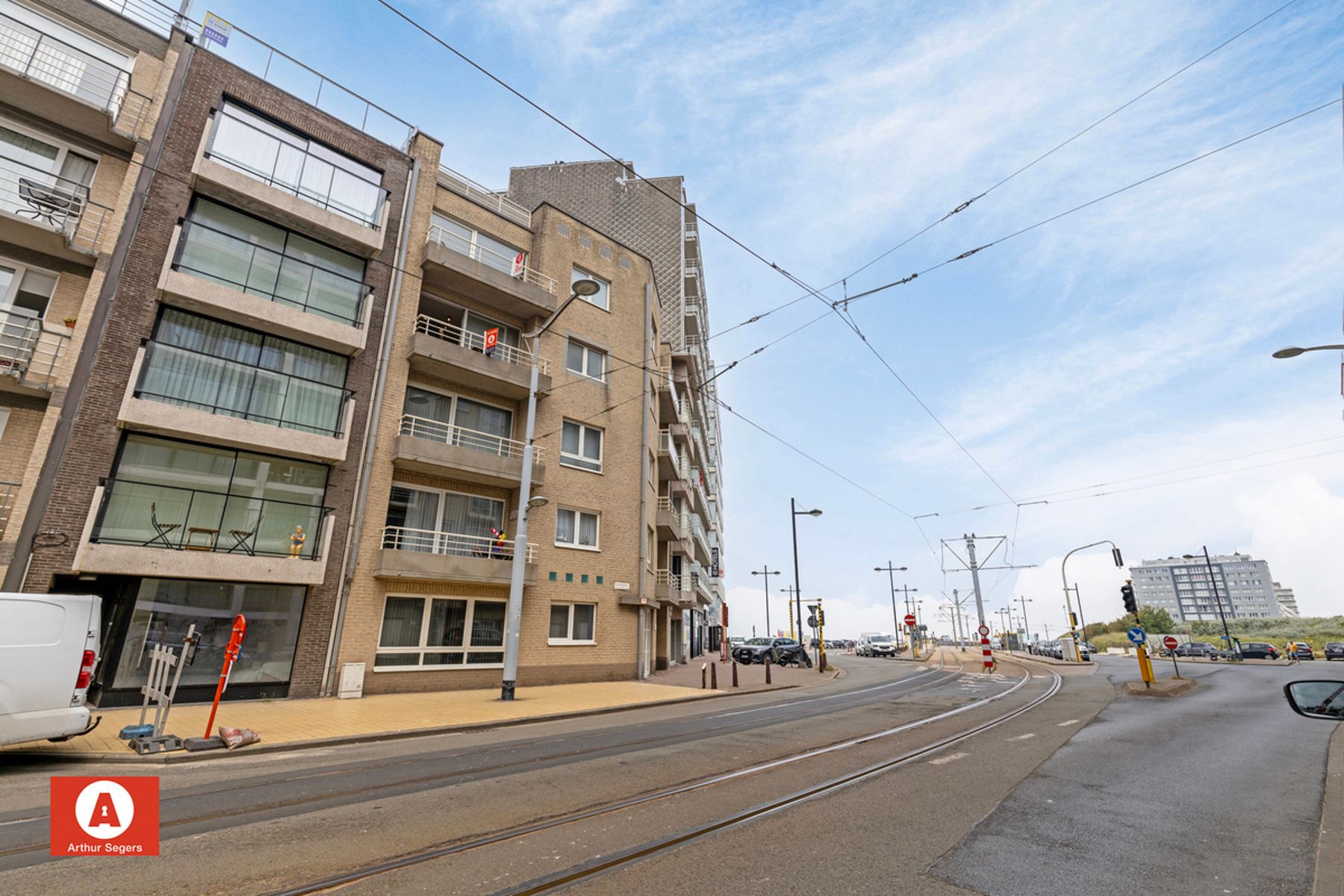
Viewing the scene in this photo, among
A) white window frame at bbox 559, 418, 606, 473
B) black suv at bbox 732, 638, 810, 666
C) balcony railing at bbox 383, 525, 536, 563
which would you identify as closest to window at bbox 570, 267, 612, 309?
white window frame at bbox 559, 418, 606, 473

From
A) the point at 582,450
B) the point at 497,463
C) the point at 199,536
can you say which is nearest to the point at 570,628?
the point at 497,463

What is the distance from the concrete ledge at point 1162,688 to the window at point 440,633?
18.8m

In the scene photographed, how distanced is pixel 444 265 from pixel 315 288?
146 inches

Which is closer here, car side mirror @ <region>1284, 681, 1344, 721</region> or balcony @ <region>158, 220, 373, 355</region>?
car side mirror @ <region>1284, 681, 1344, 721</region>

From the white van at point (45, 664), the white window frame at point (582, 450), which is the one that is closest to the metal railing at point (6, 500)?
the white van at point (45, 664)

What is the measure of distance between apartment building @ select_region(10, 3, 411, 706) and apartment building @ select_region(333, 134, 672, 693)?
1.30 metres

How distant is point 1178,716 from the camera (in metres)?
12.3

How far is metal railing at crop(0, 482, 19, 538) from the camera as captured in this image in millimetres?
11617

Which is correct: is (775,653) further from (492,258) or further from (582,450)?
(492,258)

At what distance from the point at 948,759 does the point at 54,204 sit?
2085 centimetres

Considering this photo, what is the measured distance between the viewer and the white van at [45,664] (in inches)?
281

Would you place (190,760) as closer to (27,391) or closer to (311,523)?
(311,523)

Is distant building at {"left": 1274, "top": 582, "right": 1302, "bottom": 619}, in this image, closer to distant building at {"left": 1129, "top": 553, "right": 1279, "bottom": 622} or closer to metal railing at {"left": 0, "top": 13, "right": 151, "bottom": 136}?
distant building at {"left": 1129, "top": 553, "right": 1279, "bottom": 622}

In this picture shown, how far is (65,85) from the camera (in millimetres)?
13625
